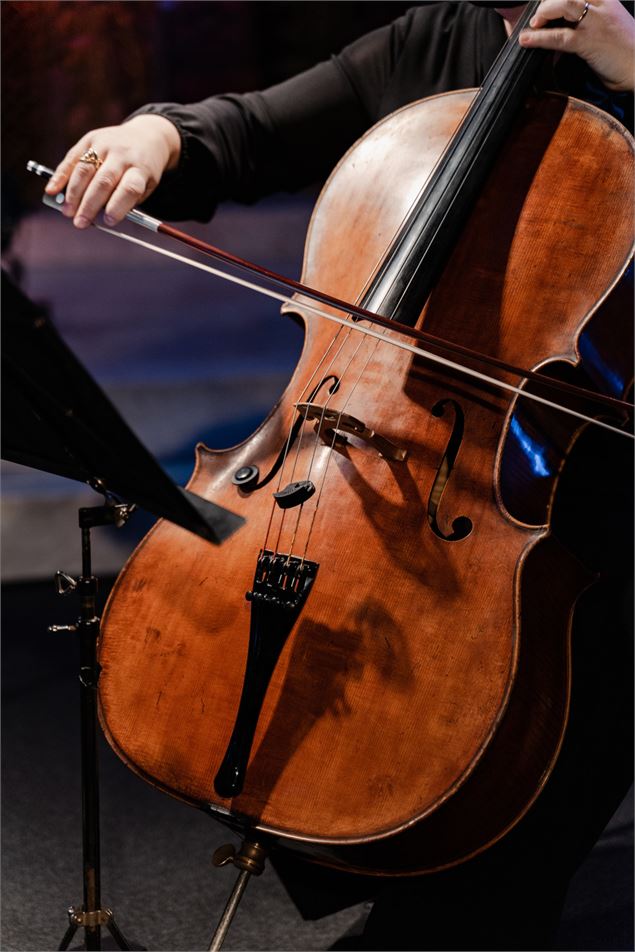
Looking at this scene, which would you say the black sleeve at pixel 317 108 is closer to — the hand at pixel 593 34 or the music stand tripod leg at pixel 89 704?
the hand at pixel 593 34

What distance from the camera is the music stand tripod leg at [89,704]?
923 mm

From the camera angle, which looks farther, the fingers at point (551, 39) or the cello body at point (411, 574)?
the fingers at point (551, 39)

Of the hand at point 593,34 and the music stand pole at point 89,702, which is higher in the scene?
the hand at point 593,34

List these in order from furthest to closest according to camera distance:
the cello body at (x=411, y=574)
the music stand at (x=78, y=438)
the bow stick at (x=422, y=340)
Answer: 1. the bow stick at (x=422, y=340)
2. the cello body at (x=411, y=574)
3. the music stand at (x=78, y=438)

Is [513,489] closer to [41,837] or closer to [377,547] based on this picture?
[377,547]

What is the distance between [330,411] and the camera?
0.96m

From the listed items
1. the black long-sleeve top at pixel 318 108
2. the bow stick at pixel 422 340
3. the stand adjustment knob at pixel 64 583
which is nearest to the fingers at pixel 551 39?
the black long-sleeve top at pixel 318 108

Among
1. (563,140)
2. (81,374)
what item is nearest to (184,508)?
(81,374)

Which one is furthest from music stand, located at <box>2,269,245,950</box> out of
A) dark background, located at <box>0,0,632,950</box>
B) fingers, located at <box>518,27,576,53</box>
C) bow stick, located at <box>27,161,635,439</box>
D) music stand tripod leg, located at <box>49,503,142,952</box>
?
fingers, located at <box>518,27,576,53</box>

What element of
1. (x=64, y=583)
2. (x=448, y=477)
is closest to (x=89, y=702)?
(x=64, y=583)

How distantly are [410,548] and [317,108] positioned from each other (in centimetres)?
72

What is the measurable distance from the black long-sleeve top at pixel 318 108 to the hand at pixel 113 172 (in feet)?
0.28

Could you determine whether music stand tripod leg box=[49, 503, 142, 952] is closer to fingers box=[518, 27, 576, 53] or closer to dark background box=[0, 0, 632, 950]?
dark background box=[0, 0, 632, 950]

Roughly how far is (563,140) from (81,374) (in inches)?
26.0
